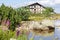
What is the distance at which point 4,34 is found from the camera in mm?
3713

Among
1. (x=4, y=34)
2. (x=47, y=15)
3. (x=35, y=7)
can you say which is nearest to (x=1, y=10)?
(x=4, y=34)

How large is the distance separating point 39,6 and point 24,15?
20788 millimetres

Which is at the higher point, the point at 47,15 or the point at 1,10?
the point at 1,10

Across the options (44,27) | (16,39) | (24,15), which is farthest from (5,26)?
(24,15)

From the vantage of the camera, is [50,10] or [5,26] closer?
[5,26]

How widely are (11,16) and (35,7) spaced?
89.8 feet

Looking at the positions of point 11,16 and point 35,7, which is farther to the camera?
point 35,7

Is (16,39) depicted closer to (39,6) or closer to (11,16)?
(11,16)

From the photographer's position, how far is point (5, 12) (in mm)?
15320

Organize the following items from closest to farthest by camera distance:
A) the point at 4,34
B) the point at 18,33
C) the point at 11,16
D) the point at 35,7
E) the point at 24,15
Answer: the point at 18,33 < the point at 4,34 < the point at 11,16 < the point at 24,15 < the point at 35,7

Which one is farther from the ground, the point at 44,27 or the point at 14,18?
the point at 14,18

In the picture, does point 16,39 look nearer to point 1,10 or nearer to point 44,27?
point 1,10

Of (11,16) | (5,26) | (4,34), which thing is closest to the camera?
(5,26)

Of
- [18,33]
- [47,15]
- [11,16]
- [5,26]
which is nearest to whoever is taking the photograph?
[18,33]
